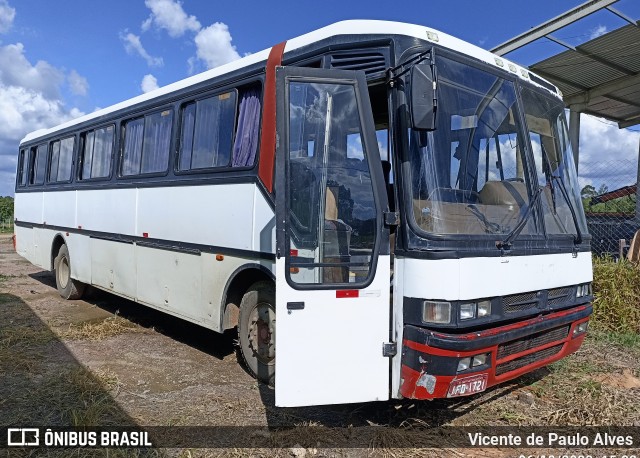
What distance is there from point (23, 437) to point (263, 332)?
6.91ft

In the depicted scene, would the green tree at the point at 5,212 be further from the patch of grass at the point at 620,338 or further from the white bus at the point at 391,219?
the patch of grass at the point at 620,338

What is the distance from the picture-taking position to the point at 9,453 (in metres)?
3.67

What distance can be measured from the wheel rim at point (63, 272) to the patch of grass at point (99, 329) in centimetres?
221

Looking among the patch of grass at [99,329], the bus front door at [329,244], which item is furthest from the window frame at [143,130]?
the bus front door at [329,244]

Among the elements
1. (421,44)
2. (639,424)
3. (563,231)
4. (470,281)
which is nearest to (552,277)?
(563,231)

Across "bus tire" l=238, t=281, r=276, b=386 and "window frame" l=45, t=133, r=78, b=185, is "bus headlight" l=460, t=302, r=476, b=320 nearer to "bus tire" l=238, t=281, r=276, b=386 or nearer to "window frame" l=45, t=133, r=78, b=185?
"bus tire" l=238, t=281, r=276, b=386

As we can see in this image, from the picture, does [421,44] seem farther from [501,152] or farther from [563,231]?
[563,231]

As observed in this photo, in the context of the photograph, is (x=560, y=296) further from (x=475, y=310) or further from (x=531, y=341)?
(x=475, y=310)

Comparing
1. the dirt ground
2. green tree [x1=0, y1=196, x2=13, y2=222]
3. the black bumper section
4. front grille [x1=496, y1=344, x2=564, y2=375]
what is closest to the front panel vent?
the black bumper section

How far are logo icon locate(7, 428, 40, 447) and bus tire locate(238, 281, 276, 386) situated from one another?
190 cm

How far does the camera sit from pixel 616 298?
708 cm

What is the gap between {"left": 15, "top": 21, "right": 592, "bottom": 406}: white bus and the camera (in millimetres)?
3537

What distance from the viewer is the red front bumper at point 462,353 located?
3518 mm

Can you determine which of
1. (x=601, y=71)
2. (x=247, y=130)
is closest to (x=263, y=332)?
(x=247, y=130)
